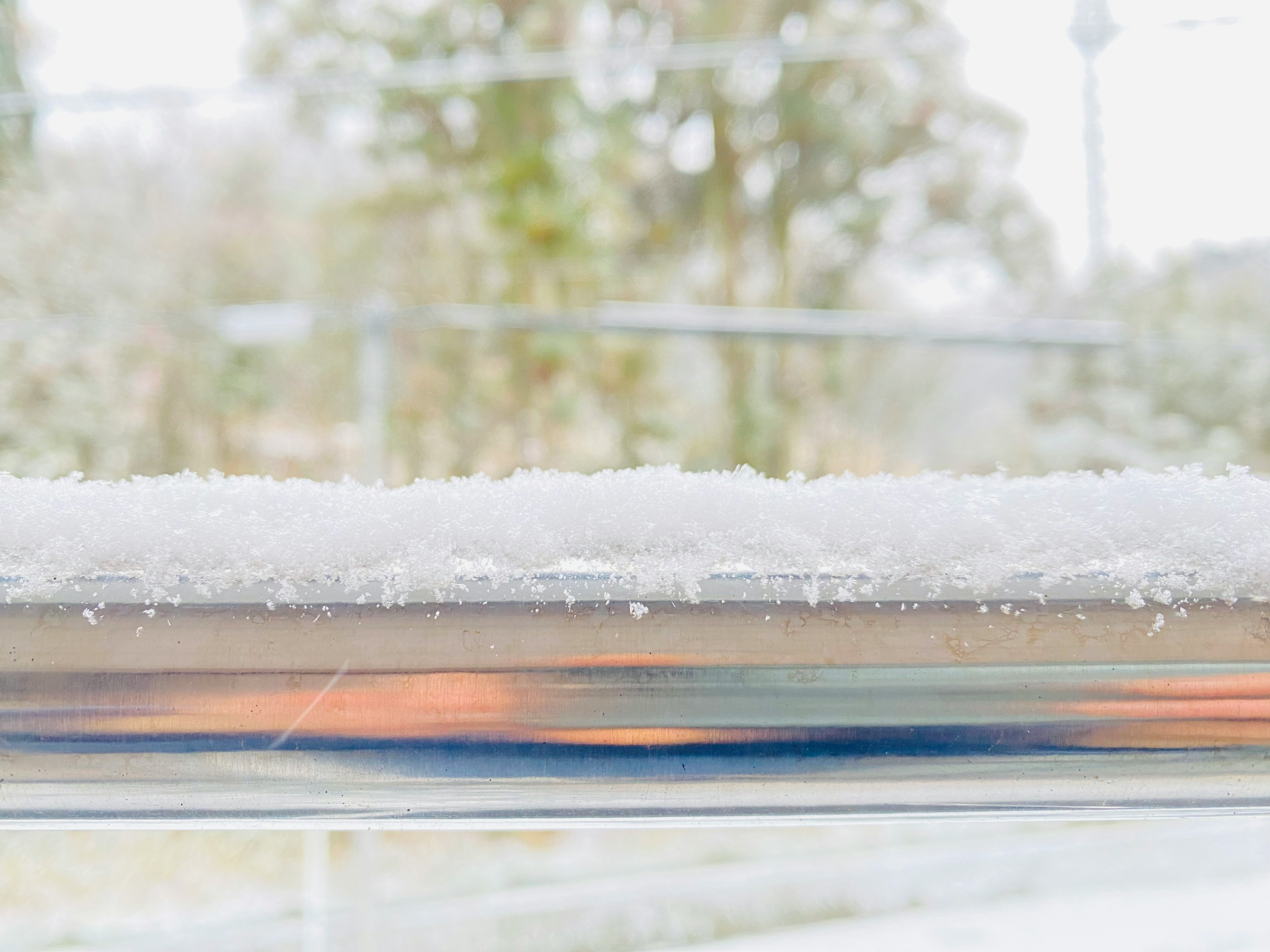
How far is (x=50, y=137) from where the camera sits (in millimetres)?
2930

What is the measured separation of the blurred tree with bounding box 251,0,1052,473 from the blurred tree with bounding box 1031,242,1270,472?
2.00 feet

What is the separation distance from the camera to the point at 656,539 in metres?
0.16

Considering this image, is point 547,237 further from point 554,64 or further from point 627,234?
point 554,64

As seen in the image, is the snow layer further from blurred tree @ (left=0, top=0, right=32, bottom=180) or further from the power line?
the power line

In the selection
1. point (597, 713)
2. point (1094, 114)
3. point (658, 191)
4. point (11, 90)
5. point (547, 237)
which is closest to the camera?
point (597, 713)

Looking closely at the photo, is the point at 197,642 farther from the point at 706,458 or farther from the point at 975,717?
the point at 706,458

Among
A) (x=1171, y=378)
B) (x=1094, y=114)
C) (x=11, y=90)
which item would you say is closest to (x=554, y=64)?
(x=11, y=90)

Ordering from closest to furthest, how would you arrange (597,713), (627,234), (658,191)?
(597,713) → (627,234) → (658,191)

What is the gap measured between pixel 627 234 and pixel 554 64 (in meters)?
0.74

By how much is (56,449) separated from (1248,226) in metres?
4.25

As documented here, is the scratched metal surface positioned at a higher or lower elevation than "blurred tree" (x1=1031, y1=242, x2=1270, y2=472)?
lower

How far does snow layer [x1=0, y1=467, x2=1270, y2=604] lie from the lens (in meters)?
0.15

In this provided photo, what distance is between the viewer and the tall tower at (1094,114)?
2.88 meters

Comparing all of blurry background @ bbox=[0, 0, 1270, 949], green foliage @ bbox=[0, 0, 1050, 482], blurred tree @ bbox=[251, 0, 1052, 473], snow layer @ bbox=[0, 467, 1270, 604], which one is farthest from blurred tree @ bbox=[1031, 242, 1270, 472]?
snow layer @ bbox=[0, 467, 1270, 604]
